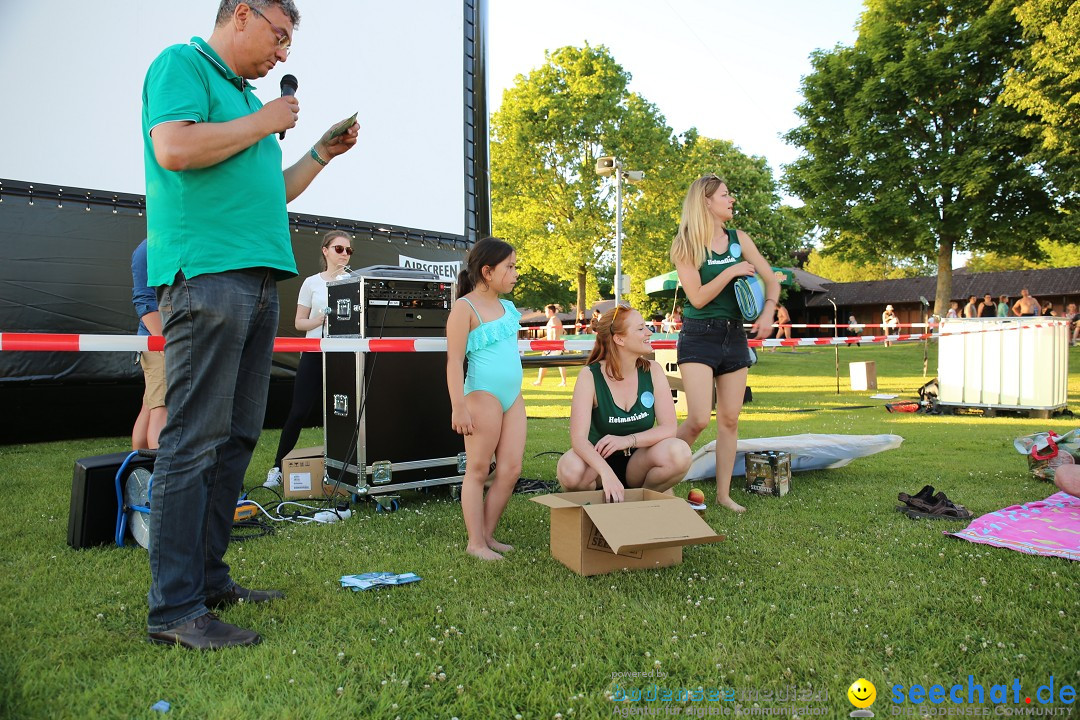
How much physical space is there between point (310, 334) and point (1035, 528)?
4.60m

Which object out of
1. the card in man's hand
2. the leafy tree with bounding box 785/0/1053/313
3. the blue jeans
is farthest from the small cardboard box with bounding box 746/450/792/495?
the leafy tree with bounding box 785/0/1053/313

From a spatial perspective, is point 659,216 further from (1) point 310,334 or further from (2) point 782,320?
(1) point 310,334

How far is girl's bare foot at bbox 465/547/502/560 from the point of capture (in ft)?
10.1

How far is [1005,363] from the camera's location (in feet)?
28.8

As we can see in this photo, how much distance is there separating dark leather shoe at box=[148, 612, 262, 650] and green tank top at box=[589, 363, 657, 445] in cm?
197

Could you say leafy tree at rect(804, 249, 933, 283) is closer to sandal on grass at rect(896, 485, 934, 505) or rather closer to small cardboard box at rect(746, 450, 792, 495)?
small cardboard box at rect(746, 450, 792, 495)

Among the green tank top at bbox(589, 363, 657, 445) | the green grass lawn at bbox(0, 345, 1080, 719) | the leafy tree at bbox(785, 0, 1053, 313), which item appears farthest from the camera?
the leafy tree at bbox(785, 0, 1053, 313)

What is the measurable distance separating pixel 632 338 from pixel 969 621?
1910 mm

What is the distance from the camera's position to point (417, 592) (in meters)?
2.67

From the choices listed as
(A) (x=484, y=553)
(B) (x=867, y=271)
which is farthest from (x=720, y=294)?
(B) (x=867, y=271)

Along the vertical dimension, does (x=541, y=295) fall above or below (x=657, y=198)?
below

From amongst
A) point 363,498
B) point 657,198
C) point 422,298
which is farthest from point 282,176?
point 657,198

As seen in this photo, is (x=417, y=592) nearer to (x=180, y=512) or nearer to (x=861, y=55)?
(x=180, y=512)

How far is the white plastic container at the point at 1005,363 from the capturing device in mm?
8562
